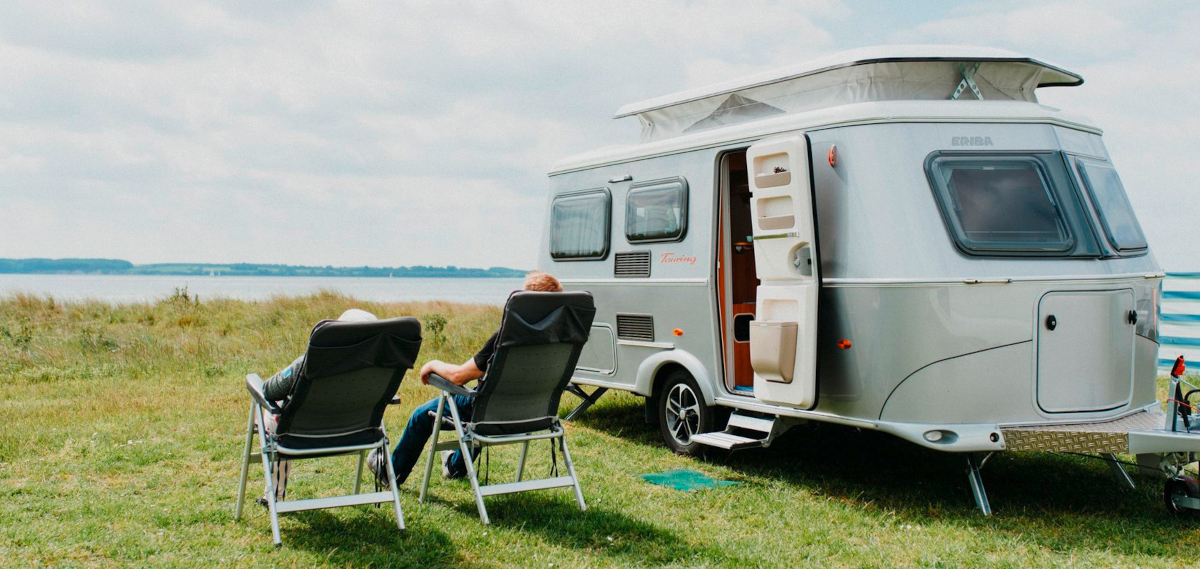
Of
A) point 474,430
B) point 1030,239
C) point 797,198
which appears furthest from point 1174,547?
point 474,430

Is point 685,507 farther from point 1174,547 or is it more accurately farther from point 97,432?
point 97,432

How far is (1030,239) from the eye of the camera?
18.9 ft

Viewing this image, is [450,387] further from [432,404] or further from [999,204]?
[999,204]

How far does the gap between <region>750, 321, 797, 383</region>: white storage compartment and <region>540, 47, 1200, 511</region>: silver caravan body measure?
1cm

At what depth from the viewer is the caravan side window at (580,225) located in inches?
332

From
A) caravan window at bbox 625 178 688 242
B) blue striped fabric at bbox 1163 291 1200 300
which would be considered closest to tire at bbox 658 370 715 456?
caravan window at bbox 625 178 688 242

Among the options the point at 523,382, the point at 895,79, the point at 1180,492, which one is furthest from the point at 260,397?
the point at 1180,492

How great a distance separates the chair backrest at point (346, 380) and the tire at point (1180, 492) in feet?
14.5

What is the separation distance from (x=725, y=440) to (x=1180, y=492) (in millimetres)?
2770

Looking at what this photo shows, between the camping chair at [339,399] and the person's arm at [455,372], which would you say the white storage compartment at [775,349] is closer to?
the person's arm at [455,372]

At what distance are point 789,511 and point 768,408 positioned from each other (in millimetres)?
928

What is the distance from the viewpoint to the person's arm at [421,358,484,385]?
568 centimetres

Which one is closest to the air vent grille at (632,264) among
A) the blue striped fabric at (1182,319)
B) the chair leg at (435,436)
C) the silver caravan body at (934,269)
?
the silver caravan body at (934,269)

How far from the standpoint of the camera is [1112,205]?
6250 mm
